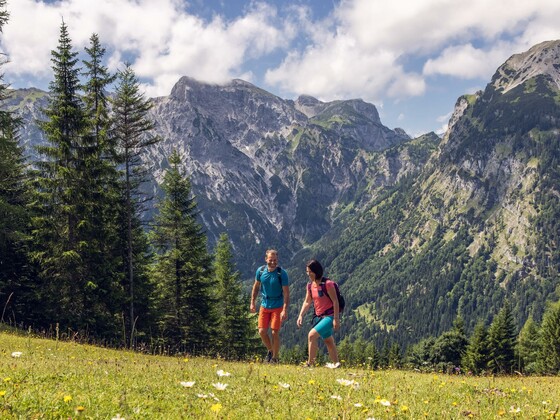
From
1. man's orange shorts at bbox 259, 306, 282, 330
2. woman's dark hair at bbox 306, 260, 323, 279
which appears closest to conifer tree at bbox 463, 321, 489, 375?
man's orange shorts at bbox 259, 306, 282, 330

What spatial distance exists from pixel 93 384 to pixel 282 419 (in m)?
2.96

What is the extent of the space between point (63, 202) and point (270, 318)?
1755cm

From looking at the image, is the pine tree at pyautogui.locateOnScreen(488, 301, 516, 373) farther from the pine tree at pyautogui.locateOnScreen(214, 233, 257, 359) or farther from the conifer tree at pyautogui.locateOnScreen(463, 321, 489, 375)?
the pine tree at pyautogui.locateOnScreen(214, 233, 257, 359)

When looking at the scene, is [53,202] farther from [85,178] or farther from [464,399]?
[464,399]

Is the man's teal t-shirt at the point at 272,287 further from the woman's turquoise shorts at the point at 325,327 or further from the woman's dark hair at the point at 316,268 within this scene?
the woman's turquoise shorts at the point at 325,327

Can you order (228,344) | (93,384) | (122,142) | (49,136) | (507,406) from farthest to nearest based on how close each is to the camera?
1. (228,344)
2. (122,142)
3. (49,136)
4. (507,406)
5. (93,384)

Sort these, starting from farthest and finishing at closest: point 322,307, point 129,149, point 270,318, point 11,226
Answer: point 129,149
point 11,226
point 270,318
point 322,307

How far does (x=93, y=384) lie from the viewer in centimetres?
591

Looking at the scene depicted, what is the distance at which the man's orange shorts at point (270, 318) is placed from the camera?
12133 mm

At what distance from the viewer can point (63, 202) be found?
79.2ft

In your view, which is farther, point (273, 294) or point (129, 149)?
point (129, 149)

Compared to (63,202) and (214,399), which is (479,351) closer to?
(63,202)

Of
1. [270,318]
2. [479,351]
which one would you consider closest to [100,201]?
[270,318]

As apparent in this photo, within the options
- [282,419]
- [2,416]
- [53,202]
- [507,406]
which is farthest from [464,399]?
[53,202]
